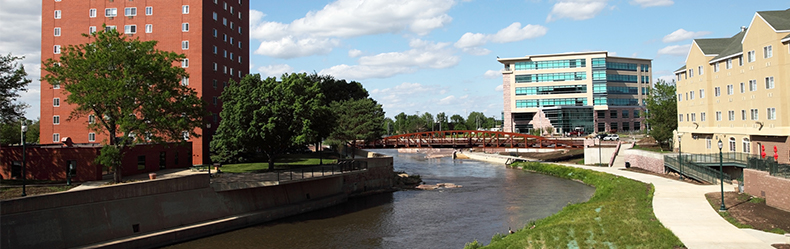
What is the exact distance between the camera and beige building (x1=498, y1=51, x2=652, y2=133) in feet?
352

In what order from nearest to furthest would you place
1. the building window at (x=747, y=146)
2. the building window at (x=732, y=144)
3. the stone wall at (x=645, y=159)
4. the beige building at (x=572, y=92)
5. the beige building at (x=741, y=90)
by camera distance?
the beige building at (x=741, y=90), the building window at (x=747, y=146), the building window at (x=732, y=144), the stone wall at (x=645, y=159), the beige building at (x=572, y=92)

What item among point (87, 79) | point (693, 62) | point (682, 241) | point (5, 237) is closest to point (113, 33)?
point (87, 79)

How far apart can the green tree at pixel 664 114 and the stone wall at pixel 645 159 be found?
6.06 m

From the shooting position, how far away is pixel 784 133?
33.7 m

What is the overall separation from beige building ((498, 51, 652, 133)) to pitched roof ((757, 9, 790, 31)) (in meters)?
71.3

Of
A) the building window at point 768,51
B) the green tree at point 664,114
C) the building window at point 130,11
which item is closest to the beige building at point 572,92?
the green tree at point 664,114

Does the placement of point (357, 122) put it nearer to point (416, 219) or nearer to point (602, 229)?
point (416, 219)

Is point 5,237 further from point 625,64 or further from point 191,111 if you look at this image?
point 625,64

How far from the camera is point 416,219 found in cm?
3206

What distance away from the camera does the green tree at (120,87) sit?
28516 mm

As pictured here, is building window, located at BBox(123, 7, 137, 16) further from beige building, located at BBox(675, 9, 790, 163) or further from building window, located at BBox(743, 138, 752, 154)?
building window, located at BBox(743, 138, 752, 154)

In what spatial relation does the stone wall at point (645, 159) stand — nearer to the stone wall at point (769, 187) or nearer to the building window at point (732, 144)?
the building window at point (732, 144)

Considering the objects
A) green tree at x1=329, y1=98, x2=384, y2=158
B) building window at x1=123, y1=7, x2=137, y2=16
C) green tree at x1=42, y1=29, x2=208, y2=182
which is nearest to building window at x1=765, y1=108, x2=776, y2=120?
green tree at x1=42, y1=29, x2=208, y2=182

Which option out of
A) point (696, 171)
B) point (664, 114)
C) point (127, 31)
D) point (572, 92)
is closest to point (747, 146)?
point (696, 171)
